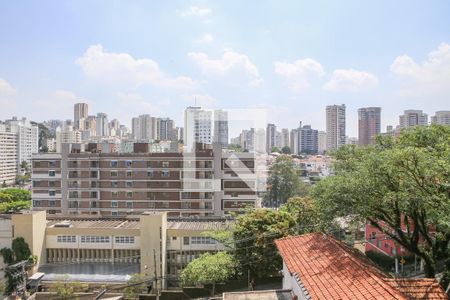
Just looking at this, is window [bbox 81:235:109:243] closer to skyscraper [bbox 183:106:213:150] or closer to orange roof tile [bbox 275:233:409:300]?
orange roof tile [bbox 275:233:409:300]

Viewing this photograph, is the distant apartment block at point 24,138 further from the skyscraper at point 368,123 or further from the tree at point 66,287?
the tree at point 66,287

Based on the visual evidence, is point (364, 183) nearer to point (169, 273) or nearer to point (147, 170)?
point (169, 273)

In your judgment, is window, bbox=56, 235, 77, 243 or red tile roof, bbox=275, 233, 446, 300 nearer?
red tile roof, bbox=275, 233, 446, 300

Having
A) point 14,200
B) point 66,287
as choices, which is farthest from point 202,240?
point 14,200

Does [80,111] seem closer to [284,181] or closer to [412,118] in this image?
[284,181]

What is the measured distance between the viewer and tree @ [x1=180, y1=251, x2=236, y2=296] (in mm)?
15828

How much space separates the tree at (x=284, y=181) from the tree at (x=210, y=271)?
28.5 metres

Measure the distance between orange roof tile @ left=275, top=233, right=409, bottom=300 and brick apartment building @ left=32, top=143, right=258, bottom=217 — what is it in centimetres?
2318

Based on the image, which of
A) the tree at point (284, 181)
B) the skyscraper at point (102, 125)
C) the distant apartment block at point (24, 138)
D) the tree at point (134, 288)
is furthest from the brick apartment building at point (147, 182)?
the skyscraper at point (102, 125)

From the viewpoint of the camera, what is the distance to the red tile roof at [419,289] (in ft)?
23.9

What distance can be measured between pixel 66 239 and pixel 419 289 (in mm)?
18587

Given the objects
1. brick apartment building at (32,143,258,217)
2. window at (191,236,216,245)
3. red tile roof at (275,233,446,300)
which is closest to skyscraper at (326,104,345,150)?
brick apartment building at (32,143,258,217)

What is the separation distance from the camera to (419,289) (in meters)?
7.48

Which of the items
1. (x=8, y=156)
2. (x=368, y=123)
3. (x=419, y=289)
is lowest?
(x=419, y=289)
